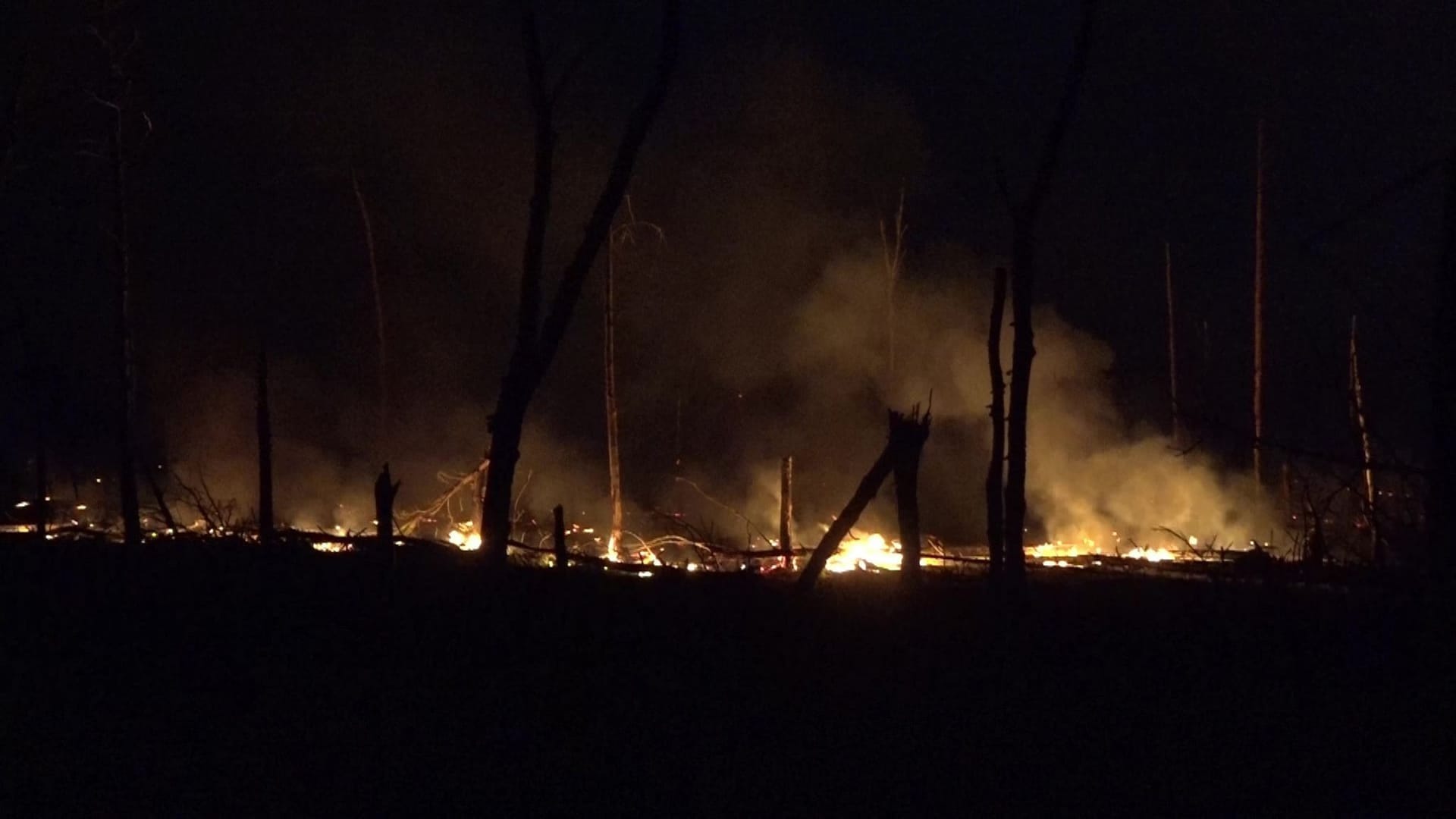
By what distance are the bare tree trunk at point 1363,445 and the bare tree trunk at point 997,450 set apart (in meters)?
3.12

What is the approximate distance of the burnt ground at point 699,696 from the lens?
242 inches

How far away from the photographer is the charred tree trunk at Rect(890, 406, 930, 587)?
403 inches

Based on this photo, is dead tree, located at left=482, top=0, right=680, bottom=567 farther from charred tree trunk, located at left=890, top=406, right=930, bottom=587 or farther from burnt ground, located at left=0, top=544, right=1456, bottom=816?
charred tree trunk, located at left=890, top=406, right=930, bottom=587

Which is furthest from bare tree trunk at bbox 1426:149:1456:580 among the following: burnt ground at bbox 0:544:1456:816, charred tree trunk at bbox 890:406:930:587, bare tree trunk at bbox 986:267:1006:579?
bare tree trunk at bbox 986:267:1006:579

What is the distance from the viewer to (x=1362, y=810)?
5.85 metres

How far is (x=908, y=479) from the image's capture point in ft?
34.0

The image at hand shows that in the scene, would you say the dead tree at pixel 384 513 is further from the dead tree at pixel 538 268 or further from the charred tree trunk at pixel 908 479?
the charred tree trunk at pixel 908 479

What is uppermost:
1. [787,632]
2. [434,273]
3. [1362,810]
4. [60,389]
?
[434,273]

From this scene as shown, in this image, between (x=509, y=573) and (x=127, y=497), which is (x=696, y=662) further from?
(x=127, y=497)

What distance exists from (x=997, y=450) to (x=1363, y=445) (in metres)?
3.89

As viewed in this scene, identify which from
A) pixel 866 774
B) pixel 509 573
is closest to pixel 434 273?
pixel 509 573

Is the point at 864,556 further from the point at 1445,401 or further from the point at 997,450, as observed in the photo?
the point at 1445,401

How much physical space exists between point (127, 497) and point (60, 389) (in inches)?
208

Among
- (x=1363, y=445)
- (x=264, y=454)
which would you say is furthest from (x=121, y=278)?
(x=1363, y=445)
